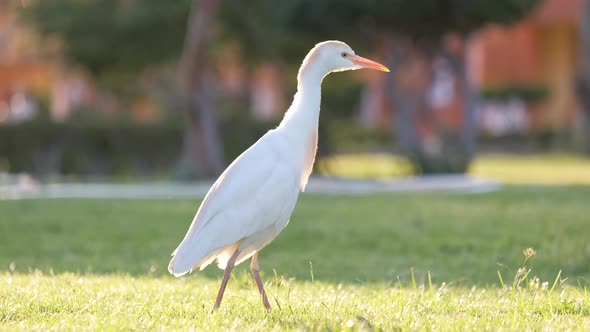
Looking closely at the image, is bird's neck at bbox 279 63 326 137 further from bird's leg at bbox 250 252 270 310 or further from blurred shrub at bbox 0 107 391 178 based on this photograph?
blurred shrub at bbox 0 107 391 178

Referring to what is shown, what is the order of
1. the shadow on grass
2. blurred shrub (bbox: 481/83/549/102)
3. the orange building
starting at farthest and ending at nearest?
blurred shrub (bbox: 481/83/549/102)
the orange building
the shadow on grass

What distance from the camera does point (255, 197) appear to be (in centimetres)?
544

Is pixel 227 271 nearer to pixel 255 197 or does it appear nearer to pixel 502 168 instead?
pixel 255 197

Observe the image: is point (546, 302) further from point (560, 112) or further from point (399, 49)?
point (560, 112)

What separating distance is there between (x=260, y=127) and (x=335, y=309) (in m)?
18.9

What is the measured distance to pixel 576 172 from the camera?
24.2 metres

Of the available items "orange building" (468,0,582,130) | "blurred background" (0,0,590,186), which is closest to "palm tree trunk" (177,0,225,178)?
"blurred background" (0,0,590,186)

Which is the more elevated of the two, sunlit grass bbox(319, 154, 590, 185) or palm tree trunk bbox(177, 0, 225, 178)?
palm tree trunk bbox(177, 0, 225, 178)

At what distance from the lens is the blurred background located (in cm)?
1997

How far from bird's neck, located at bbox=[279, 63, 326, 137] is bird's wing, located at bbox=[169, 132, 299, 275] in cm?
20

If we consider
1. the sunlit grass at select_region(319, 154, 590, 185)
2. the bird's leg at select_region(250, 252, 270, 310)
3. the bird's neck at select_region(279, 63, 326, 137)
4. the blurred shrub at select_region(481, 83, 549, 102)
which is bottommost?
the sunlit grass at select_region(319, 154, 590, 185)

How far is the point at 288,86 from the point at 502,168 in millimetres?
6693

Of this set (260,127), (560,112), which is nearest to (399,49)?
(260,127)

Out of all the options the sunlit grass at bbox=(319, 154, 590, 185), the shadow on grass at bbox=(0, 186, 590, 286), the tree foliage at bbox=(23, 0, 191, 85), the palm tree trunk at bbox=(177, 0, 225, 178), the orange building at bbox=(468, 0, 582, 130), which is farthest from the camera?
the orange building at bbox=(468, 0, 582, 130)
